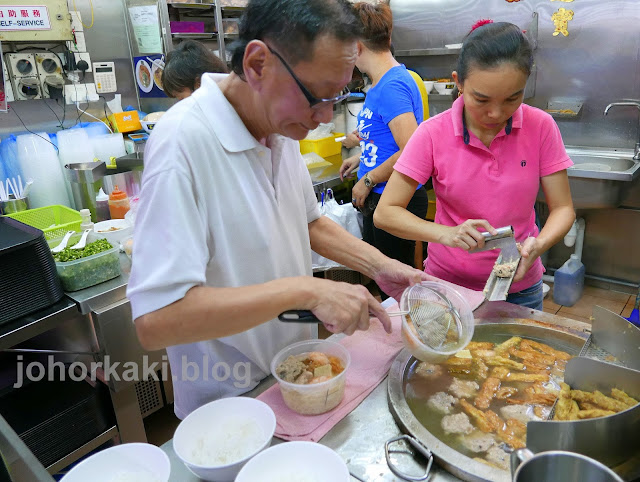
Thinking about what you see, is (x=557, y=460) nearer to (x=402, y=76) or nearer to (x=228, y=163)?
(x=228, y=163)

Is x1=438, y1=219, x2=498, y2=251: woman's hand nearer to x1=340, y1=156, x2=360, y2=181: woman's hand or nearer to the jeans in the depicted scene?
the jeans

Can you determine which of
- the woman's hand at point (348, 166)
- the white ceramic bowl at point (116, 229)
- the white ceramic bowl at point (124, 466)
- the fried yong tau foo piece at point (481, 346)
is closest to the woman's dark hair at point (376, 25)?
the woman's hand at point (348, 166)

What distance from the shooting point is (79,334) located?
2398 millimetres

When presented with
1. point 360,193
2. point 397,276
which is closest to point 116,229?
point 360,193

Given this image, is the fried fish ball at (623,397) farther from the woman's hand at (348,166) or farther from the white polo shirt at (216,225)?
the woman's hand at (348,166)

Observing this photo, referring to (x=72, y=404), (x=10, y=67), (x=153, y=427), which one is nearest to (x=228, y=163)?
(x=72, y=404)

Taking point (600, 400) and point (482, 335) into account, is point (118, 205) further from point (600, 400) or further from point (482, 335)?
point (600, 400)

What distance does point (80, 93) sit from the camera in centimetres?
341

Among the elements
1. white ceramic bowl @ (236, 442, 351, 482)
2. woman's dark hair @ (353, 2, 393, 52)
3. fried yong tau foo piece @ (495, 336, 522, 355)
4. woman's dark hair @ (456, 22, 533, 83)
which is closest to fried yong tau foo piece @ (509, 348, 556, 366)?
fried yong tau foo piece @ (495, 336, 522, 355)

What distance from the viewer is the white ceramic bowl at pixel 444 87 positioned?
4664 mm

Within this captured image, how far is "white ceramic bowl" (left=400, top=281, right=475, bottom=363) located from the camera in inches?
53.0

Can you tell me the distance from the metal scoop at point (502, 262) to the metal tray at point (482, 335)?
111 millimetres

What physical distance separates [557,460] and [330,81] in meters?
0.88

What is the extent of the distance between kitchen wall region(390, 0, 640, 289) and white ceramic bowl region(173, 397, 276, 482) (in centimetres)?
414
